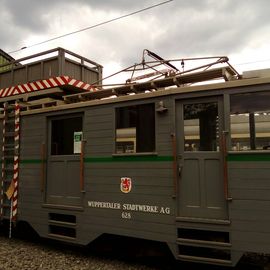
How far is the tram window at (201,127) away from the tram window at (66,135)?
2167mm

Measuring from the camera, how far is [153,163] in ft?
18.2

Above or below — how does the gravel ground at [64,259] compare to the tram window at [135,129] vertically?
below

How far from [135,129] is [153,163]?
0.67m

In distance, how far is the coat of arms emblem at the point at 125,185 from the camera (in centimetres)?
578

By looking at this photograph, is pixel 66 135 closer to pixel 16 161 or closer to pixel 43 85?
pixel 16 161

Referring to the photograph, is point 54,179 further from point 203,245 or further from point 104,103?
point 203,245

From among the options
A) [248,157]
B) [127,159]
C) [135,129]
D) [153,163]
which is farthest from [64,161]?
[248,157]

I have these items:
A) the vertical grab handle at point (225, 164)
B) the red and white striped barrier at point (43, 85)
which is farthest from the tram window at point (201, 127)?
the red and white striped barrier at point (43, 85)

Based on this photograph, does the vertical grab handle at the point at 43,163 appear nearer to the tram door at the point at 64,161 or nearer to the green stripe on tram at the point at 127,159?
the tram door at the point at 64,161

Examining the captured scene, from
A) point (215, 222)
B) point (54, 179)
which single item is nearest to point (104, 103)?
point (54, 179)

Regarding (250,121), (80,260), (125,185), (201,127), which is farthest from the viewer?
(80,260)

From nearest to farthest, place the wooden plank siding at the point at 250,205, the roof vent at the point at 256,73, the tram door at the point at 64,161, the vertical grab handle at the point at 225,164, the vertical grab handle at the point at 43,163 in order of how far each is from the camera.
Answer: the wooden plank siding at the point at 250,205 < the vertical grab handle at the point at 225,164 < the roof vent at the point at 256,73 < the tram door at the point at 64,161 < the vertical grab handle at the point at 43,163

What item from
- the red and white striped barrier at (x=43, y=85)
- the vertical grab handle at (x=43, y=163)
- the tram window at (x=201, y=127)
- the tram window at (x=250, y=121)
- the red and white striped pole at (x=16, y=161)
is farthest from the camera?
the red and white striped barrier at (x=43, y=85)

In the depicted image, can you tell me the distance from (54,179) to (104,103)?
1.85 meters
